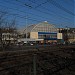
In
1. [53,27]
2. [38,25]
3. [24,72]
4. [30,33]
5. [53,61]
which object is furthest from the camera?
[53,27]

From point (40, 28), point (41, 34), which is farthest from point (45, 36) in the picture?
point (40, 28)

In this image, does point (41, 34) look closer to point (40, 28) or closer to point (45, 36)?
point (45, 36)

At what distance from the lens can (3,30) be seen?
47.7 meters

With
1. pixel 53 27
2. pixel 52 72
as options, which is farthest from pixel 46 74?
pixel 53 27

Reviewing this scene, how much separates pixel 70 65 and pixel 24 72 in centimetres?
413

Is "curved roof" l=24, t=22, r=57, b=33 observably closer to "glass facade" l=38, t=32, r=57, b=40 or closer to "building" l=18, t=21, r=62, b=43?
"building" l=18, t=21, r=62, b=43

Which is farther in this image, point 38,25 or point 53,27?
point 53,27

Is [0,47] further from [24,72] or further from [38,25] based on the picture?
[38,25]

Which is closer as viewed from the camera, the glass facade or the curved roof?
the glass facade

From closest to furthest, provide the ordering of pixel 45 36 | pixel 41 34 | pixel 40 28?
pixel 45 36 < pixel 41 34 < pixel 40 28

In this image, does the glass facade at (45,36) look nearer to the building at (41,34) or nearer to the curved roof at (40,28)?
the building at (41,34)

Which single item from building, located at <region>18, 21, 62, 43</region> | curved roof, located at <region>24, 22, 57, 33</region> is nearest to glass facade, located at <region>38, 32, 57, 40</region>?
building, located at <region>18, 21, 62, 43</region>

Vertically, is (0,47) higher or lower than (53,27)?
lower

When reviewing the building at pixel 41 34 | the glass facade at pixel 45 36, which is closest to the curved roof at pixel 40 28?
the building at pixel 41 34
